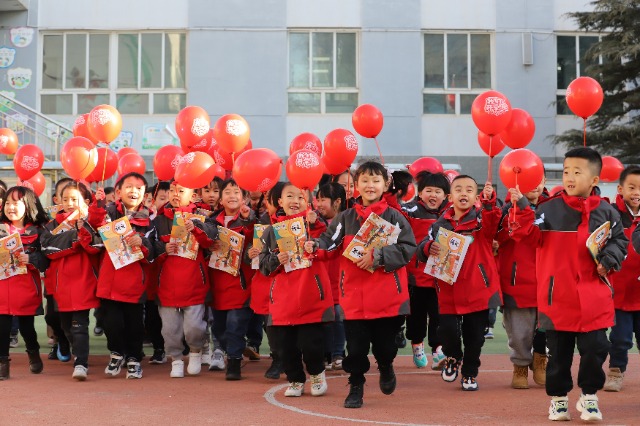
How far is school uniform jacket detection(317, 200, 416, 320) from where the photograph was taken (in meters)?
6.79

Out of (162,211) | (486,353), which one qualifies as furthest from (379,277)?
(486,353)

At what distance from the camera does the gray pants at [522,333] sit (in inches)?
301

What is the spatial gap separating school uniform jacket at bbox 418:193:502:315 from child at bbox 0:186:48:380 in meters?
3.43

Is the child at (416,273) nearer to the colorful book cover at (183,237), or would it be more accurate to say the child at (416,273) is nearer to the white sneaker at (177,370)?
the colorful book cover at (183,237)

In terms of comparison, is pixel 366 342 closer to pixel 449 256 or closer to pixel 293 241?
pixel 293 241

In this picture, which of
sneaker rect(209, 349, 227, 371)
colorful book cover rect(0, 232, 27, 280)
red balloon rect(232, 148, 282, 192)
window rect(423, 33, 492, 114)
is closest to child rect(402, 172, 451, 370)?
red balloon rect(232, 148, 282, 192)

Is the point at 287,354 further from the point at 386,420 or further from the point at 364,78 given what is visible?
the point at 364,78

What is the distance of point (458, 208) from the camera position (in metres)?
7.69

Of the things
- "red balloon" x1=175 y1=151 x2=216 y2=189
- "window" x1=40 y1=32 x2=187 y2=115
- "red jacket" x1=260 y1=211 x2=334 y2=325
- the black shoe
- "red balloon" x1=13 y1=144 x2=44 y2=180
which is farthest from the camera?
"window" x1=40 y1=32 x2=187 y2=115

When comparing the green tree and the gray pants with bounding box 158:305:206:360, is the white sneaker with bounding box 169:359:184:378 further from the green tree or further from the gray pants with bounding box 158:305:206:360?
the green tree

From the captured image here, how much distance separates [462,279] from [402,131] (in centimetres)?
1481

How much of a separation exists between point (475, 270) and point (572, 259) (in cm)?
142

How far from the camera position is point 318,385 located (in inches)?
289

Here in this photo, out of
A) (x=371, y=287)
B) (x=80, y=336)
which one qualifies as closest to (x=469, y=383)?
(x=371, y=287)
